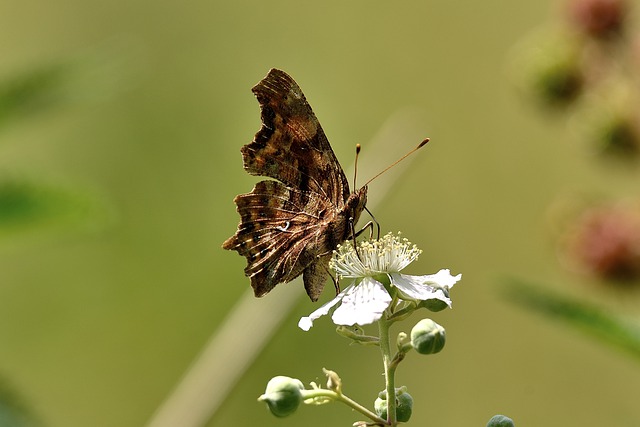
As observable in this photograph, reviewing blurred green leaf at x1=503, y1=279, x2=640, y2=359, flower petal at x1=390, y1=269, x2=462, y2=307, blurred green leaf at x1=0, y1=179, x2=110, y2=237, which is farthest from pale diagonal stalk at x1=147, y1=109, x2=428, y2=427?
blurred green leaf at x1=503, y1=279, x2=640, y2=359

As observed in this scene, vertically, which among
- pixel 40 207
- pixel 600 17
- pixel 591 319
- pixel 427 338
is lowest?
pixel 40 207

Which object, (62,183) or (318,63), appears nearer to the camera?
(62,183)

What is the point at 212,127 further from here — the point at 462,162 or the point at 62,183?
the point at 62,183

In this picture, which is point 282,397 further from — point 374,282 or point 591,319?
point 591,319

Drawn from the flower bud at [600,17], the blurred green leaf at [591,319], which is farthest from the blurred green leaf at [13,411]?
the flower bud at [600,17]

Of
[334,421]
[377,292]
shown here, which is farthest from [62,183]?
[334,421]

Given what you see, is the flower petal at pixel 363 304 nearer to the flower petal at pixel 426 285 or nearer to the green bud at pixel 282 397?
the flower petal at pixel 426 285

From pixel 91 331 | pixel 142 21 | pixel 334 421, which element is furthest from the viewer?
pixel 142 21

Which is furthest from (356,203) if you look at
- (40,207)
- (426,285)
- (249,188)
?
(249,188)
